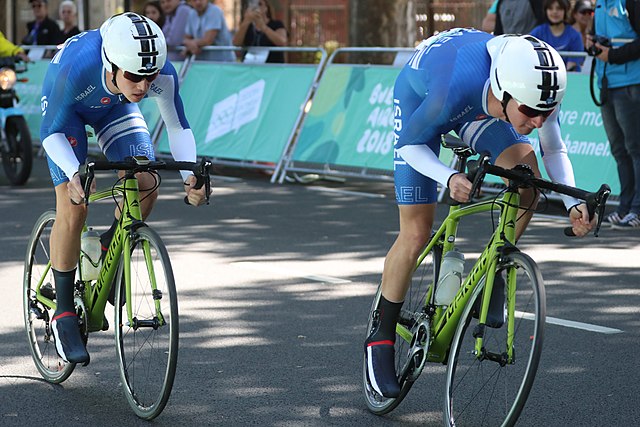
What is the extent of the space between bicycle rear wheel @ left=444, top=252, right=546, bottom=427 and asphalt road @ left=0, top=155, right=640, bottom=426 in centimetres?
25

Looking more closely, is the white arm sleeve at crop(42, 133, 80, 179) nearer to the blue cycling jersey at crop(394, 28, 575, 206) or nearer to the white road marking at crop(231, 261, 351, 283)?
the blue cycling jersey at crop(394, 28, 575, 206)

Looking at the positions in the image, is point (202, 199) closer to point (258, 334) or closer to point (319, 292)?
point (258, 334)

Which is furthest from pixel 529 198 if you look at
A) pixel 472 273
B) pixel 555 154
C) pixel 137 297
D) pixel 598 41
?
pixel 598 41

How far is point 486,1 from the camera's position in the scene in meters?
25.6

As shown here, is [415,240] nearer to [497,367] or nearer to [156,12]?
[497,367]

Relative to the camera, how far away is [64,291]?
5.89 m

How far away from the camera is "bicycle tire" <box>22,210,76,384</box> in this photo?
613cm

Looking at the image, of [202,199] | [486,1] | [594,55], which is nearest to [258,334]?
[202,199]

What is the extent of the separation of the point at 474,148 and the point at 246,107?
9.59m

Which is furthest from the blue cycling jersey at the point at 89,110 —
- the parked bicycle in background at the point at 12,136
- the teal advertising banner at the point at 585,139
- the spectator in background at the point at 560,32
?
the parked bicycle in background at the point at 12,136

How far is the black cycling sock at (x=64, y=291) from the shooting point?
5.88 metres

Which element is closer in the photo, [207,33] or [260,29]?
[260,29]

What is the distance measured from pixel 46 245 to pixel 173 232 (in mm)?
4482

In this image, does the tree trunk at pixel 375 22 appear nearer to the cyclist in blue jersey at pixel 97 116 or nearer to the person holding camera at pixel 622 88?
the person holding camera at pixel 622 88
